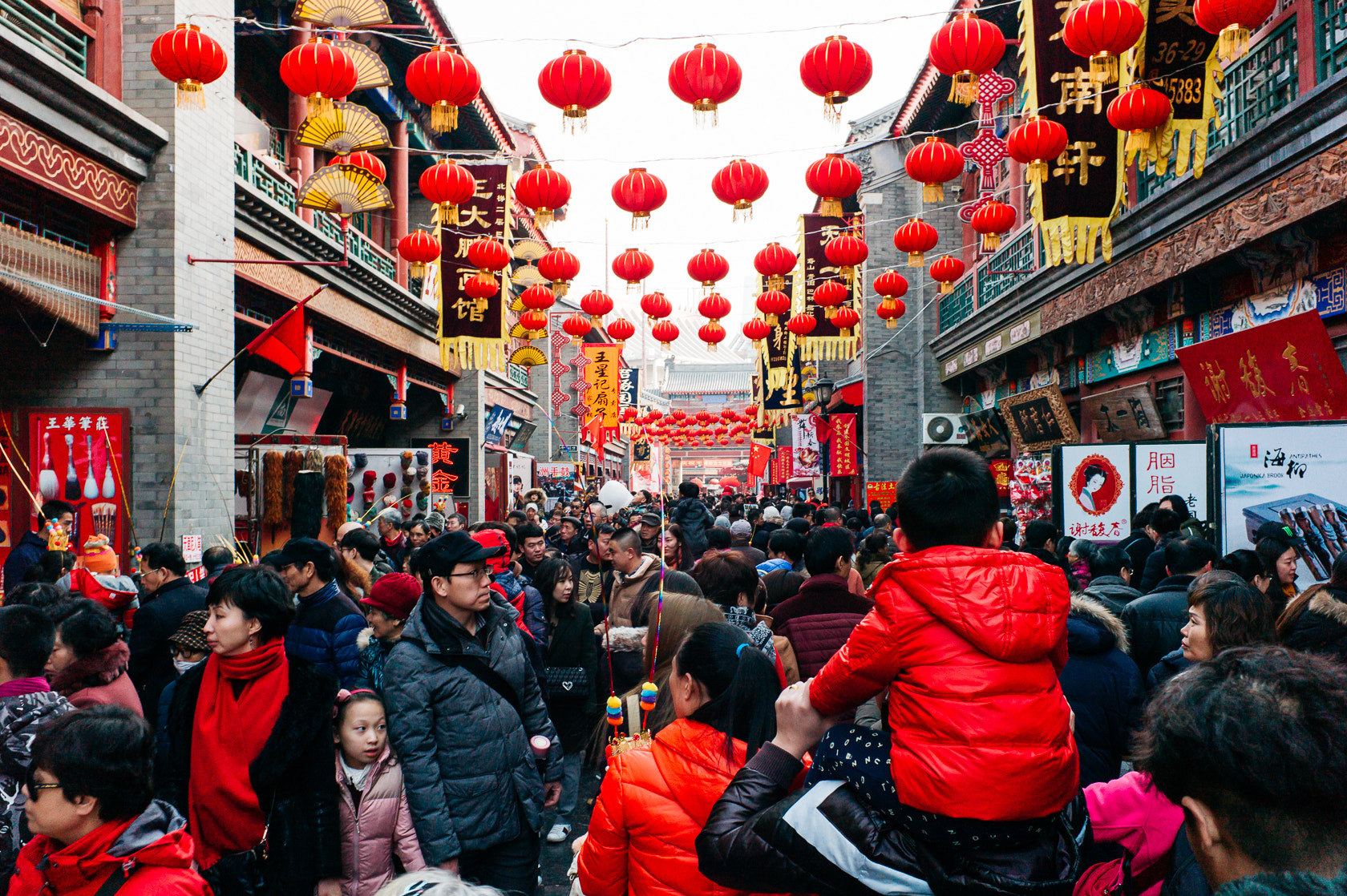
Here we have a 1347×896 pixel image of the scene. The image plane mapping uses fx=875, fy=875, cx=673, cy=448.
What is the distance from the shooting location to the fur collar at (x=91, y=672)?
316 cm

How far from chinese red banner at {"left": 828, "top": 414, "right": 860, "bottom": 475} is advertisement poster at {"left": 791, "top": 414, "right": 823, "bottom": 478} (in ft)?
8.57

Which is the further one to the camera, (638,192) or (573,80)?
(638,192)

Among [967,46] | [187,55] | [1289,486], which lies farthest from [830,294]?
[187,55]

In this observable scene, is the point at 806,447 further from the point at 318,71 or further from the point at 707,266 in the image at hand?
the point at 318,71

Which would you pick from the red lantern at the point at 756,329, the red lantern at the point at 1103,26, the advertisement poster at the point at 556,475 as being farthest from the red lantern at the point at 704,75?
the advertisement poster at the point at 556,475

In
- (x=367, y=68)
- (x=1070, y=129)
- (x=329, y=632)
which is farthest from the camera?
(x=367, y=68)

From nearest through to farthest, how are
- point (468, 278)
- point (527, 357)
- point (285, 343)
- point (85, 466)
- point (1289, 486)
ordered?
point (1289, 486) < point (85, 466) < point (285, 343) < point (468, 278) < point (527, 357)

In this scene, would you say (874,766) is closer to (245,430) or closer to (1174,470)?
(1174,470)

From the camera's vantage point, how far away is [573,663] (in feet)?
17.7

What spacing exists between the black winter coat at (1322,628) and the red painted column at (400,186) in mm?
15968

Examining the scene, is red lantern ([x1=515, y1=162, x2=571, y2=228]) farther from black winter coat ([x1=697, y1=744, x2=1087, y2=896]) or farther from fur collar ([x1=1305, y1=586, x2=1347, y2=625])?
black winter coat ([x1=697, y1=744, x2=1087, y2=896])

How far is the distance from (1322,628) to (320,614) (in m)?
4.19

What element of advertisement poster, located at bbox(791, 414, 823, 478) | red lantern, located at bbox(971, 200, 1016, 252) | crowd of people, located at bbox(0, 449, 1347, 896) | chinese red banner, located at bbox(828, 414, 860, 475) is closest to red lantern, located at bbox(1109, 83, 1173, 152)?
red lantern, located at bbox(971, 200, 1016, 252)

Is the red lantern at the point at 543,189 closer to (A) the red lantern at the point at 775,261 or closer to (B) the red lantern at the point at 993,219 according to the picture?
(A) the red lantern at the point at 775,261
